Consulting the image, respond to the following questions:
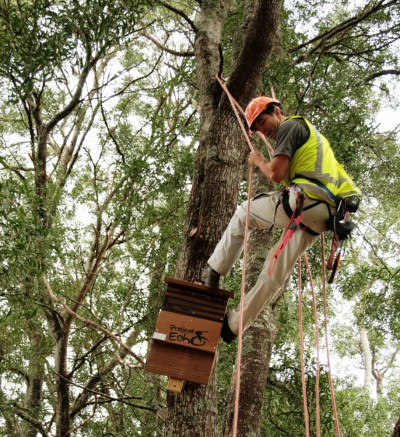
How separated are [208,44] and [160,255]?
2975 mm

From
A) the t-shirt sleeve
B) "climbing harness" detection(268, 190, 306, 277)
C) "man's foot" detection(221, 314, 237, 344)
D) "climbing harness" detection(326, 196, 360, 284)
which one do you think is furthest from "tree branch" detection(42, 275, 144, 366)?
the t-shirt sleeve

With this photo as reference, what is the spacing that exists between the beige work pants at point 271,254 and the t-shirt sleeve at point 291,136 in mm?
271

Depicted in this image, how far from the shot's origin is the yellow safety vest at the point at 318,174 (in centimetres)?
266

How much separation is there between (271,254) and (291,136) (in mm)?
687

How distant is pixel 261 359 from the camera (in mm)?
4219

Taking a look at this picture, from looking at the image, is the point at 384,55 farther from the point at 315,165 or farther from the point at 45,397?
the point at 45,397

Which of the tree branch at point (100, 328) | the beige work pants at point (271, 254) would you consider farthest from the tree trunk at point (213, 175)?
the tree branch at point (100, 328)

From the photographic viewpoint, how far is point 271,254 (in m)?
2.89

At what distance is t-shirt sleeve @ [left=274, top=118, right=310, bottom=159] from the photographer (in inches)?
103

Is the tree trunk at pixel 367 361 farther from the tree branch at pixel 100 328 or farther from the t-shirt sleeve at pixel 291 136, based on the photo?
the t-shirt sleeve at pixel 291 136

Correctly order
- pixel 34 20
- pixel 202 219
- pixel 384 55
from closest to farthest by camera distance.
Result: 1. pixel 202 219
2. pixel 34 20
3. pixel 384 55

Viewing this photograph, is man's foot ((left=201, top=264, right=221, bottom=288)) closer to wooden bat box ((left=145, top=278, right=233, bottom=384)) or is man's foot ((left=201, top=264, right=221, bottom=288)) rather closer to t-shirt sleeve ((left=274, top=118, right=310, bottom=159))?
wooden bat box ((left=145, top=278, right=233, bottom=384))

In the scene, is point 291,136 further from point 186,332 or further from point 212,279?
point 186,332

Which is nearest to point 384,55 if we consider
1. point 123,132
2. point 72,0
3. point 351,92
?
point 351,92
